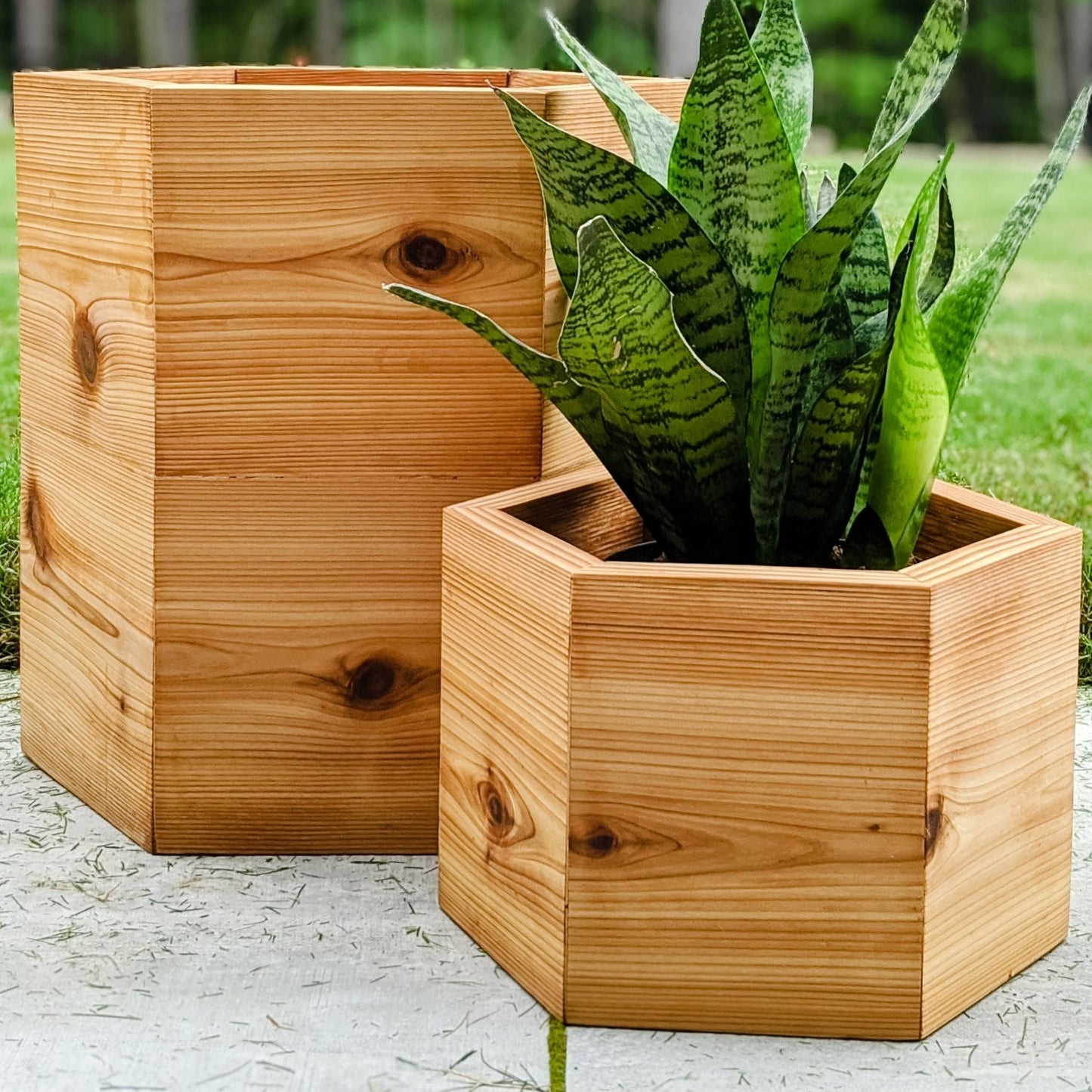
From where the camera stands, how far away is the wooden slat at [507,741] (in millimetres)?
1100

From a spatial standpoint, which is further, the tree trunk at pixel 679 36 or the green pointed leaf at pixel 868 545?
the tree trunk at pixel 679 36

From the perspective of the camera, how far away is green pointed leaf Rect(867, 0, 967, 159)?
1.09 meters

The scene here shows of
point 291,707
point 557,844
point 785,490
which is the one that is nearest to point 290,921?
point 291,707

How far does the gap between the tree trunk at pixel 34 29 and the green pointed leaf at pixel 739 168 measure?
10521mm

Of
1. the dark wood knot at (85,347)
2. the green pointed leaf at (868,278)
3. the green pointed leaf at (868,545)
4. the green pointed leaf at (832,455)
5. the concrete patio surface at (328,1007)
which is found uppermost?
the green pointed leaf at (868,278)

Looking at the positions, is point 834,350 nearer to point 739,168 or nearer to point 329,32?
point 739,168

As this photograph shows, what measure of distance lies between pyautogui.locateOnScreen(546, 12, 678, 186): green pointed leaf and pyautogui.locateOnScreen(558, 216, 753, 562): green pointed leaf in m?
0.16

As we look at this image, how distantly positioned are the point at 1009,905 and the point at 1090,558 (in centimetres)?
119

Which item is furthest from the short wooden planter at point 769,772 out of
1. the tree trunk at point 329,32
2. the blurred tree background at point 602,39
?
the blurred tree background at point 602,39

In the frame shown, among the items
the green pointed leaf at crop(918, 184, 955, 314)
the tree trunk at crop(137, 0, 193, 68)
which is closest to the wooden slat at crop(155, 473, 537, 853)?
the green pointed leaf at crop(918, 184, 955, 314)

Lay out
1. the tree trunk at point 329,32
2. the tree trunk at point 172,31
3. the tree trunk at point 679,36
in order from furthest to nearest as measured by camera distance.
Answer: the tree trunk at point 329,32, the tree trunk at point 172,31, the tree trunk at point 679,36

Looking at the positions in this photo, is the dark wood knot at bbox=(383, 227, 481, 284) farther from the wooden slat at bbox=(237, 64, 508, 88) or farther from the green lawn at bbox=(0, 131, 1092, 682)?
the green lawn at bbox=(0, 131, 1092, 682)

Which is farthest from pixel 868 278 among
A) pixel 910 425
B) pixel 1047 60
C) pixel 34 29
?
pixel 1047 60

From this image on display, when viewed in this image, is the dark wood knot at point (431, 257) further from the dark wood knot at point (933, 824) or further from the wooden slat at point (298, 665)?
the dark wood knot at point (933, 824)
